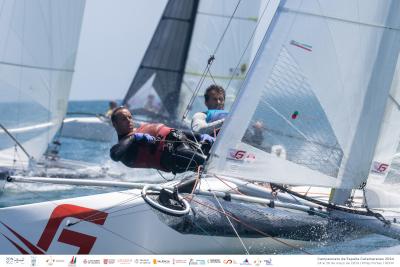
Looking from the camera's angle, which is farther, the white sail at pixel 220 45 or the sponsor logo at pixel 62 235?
the white sail at pixel 220 45

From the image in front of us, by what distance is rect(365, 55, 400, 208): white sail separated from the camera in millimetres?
4508

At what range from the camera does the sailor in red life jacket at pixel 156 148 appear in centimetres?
450

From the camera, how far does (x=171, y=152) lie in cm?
456

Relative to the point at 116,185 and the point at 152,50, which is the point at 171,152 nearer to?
the point at 116,185

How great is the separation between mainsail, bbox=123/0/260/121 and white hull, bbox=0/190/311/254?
8768 millimetres

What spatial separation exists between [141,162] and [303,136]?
3.51 feet

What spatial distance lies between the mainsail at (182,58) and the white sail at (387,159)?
27.2 ft

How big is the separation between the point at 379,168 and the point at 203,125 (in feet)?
4.02

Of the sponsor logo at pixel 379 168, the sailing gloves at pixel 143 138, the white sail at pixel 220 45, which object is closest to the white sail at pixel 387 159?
the sponsor logo at pixel 379 168
